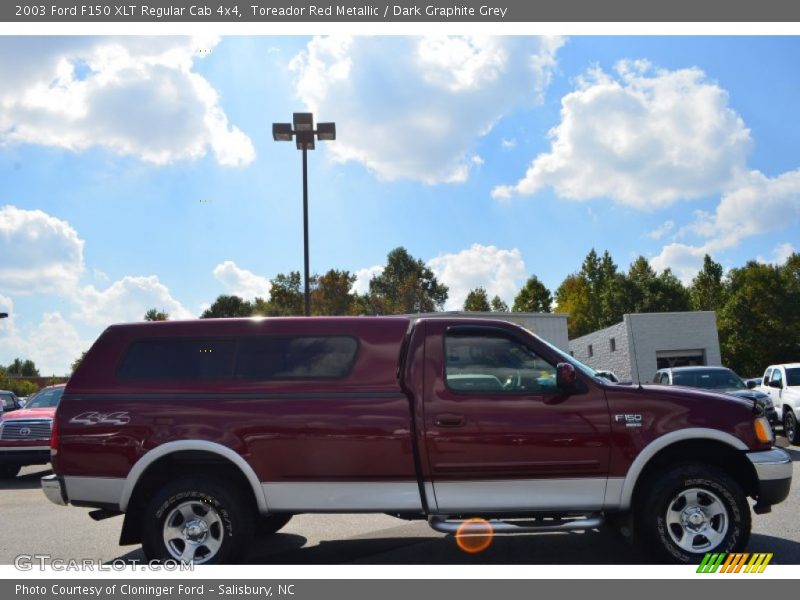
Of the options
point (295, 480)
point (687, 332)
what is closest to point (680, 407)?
point (295, 480)

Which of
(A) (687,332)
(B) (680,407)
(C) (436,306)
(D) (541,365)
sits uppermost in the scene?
(C) (436,306)

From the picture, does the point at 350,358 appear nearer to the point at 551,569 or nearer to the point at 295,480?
the point at 295,480

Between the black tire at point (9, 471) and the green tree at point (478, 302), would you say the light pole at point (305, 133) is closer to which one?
the black tire at point (9, 471)

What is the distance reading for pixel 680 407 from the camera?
18.5 feet

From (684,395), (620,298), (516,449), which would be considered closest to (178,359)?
(516,449)

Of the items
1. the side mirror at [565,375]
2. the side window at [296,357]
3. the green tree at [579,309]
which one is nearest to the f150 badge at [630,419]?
the side mirror at [565,375]

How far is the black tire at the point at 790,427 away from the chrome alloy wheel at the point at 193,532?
13377mm

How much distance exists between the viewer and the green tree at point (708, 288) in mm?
62625
